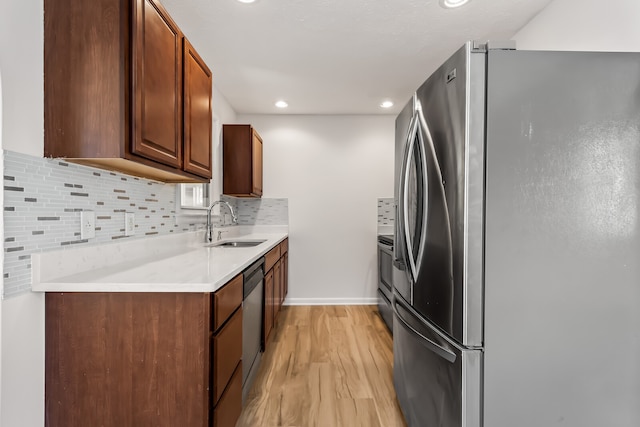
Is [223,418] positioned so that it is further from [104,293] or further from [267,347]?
[267,347]

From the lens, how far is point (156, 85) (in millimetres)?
1394

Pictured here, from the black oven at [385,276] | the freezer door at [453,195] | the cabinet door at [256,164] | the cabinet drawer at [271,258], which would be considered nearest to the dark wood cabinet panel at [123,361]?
the freezer door at [453,195]

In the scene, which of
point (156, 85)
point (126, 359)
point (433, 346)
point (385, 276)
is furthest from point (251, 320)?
point (385, 276)

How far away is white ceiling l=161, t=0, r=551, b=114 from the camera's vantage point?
1.96 metres

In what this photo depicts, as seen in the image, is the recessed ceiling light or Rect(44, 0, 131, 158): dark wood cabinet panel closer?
Rect(44, 0, 131, 158): dark wood cabinet panel

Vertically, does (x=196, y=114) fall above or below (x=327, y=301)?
above

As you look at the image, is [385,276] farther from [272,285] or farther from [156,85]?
[156,85]

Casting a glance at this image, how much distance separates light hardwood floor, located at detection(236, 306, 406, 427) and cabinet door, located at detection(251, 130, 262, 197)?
4.88 feet

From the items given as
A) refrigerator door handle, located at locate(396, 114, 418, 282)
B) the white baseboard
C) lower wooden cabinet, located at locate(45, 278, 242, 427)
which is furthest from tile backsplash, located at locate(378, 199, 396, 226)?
lower wooden cabinet, located at locate(45, 278, 242, 427)

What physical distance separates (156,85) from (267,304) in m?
1.77

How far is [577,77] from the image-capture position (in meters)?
1.14

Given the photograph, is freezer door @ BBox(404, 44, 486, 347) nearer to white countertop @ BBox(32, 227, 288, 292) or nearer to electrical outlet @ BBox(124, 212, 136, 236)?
white countertop @ BBox(32, 227, 288, 292)

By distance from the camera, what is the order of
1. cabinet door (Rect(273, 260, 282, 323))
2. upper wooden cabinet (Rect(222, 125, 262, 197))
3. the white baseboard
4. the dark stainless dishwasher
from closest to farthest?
the dark stainless dishwasher
cabinet door (Rect(273, 260, 282, 323))
upper wooden cabinet (Rect(222, 125, 262, 197))
the white baseboard

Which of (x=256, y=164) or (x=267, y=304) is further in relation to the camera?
(x=256, y=164)
